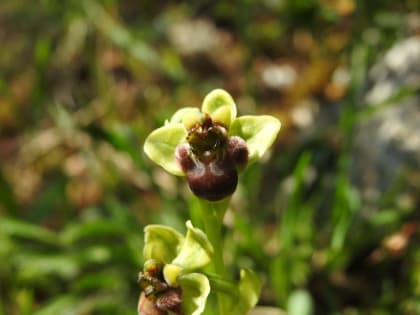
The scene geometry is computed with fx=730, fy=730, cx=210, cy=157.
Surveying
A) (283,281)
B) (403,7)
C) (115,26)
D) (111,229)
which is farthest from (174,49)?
(283,281)

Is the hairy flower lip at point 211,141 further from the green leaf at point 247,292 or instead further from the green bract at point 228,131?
the green leaf at point 247,292

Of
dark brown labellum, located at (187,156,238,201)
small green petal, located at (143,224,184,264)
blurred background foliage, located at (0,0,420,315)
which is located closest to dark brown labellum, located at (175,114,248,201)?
dark brown labellum, located at (187,156,238,201)

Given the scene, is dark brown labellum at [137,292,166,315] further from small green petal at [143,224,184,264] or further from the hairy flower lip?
the hairy flower lip

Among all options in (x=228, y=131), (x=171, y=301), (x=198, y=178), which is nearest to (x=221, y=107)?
(x=228, y=131)

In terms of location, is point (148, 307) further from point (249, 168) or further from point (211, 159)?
point (249, 168)

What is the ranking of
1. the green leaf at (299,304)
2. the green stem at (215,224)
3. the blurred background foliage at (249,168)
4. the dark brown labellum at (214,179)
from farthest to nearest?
the blurred background foliage at (249,168) < the green leaf at (299,304) < the green stem at (215,224) < the dark brown labellum at (214,179)

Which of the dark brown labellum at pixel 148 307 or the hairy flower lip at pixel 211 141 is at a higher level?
the hairy flower lip at pixel 211 141

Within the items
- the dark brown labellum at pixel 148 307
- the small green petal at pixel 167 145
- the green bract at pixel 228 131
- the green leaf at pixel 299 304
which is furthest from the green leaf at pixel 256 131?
the green leaf at pixel 299 304

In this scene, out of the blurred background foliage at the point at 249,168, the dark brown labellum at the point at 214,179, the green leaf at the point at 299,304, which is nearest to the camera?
the dark brown labellum at the point at 214,179
